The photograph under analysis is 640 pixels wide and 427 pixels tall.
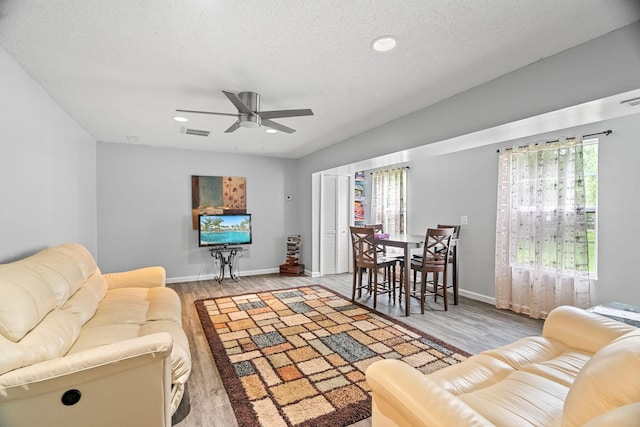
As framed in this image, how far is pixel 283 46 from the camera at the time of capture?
6.60 feet

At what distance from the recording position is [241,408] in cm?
189

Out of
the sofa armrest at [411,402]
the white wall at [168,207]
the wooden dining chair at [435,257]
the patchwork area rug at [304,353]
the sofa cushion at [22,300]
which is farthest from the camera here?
the white wall at [168,207]

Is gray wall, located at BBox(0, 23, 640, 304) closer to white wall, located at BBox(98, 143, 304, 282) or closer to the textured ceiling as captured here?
white wall, located at BBox(98, 143, 304, 282)

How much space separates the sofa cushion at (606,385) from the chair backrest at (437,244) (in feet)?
8.77

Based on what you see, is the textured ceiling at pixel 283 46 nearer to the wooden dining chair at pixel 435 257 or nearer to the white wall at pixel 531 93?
the white wall at pixel 531 93

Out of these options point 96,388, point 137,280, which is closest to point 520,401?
point 96,388

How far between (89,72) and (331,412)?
3.16 meters

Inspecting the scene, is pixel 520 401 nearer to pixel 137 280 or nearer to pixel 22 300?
pixel 22 300

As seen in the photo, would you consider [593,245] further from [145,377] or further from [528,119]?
[145,377]

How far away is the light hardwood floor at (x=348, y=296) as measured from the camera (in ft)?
6.28

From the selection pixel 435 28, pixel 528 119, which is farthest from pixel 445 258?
pixel 435 28

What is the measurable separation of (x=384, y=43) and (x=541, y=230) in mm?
3057

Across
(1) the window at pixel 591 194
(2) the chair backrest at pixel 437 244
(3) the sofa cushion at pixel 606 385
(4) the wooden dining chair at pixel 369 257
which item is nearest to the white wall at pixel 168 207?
(4) the wooden dining chair at pixel 369 257

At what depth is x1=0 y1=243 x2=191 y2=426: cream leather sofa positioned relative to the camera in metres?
1.27
